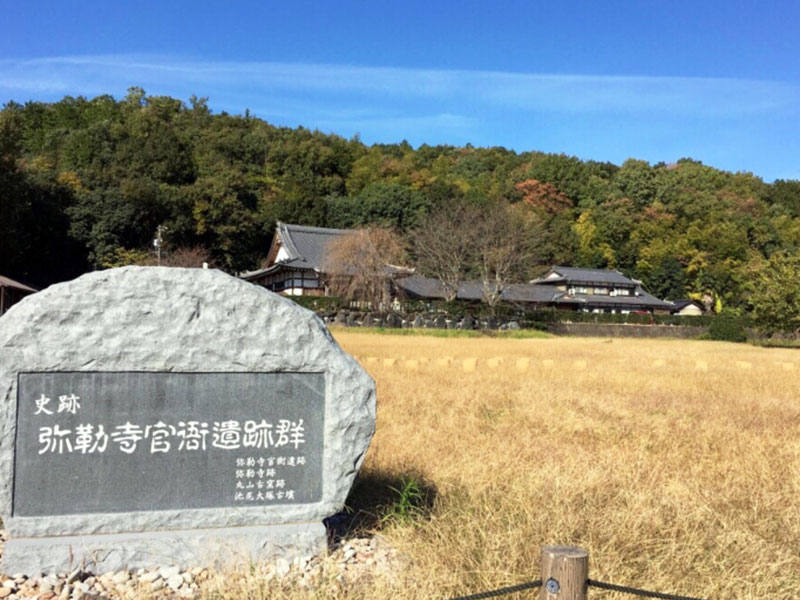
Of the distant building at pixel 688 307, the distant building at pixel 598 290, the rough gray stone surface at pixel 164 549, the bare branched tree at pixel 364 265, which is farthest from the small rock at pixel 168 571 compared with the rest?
the distant building at pixel 688 307

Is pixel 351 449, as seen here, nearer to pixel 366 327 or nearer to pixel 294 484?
pixel 294 484

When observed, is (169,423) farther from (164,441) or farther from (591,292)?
(591,292)

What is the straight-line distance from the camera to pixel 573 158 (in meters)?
64.0

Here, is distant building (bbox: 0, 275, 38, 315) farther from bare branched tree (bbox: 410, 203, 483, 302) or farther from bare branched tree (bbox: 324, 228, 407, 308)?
bare branched tree (bbox: 410, 203, 483, 302)

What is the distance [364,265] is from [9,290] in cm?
1641

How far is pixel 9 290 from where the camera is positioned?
80.3 ft

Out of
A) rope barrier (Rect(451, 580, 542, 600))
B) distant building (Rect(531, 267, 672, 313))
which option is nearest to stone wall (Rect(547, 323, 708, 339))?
distant building (Rect(531, 267, 672, 313))

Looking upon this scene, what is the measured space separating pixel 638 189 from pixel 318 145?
27.4 metres

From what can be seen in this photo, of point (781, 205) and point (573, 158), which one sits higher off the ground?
point (573, 158)

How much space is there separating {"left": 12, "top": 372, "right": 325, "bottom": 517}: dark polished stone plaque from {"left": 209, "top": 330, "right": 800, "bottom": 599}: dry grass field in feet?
2.46

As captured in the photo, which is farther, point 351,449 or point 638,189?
point 638,189

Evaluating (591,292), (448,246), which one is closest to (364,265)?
(448,246)

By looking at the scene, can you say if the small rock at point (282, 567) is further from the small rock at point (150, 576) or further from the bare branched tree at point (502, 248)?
the bare branched tree at point (502, 248)

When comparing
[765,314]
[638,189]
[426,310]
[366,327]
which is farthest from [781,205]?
[366,327]
